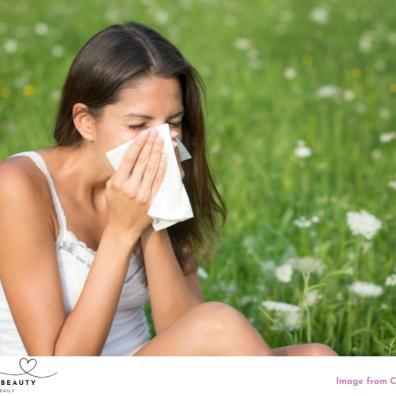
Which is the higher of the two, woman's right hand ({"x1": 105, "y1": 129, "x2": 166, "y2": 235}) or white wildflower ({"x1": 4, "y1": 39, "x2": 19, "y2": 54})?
woman's right hand ({"x1": 105, "y1": 129, "x2": 166, "y2": 235})

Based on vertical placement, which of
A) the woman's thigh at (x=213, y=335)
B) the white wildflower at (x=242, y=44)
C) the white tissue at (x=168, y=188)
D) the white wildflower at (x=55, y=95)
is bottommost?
the white wildflower at (x=242, y=44)

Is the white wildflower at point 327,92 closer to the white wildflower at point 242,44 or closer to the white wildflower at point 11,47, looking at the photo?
Answer: the white wildflower at point 242,44

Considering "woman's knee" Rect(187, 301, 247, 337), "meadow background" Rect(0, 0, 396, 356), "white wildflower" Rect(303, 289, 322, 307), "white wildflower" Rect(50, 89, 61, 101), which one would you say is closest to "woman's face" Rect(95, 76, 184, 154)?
"woman's knee" Rect(187, 301, 247, 337)

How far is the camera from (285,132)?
173 inches

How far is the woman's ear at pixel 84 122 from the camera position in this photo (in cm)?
224

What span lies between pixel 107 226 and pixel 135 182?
0.41 ft

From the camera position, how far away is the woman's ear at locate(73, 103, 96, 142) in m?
2.24

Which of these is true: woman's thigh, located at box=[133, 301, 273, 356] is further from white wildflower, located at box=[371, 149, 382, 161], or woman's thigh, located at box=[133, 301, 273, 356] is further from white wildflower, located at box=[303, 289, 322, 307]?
white wildflower, located at box=[371, 149, 382, 161]

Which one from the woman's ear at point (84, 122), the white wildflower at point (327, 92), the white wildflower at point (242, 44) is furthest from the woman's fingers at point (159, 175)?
the white wildflower at point (242, 44)

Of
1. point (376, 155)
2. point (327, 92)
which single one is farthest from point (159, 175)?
point (327, 92)

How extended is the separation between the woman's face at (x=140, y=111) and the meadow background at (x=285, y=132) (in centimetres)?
66
